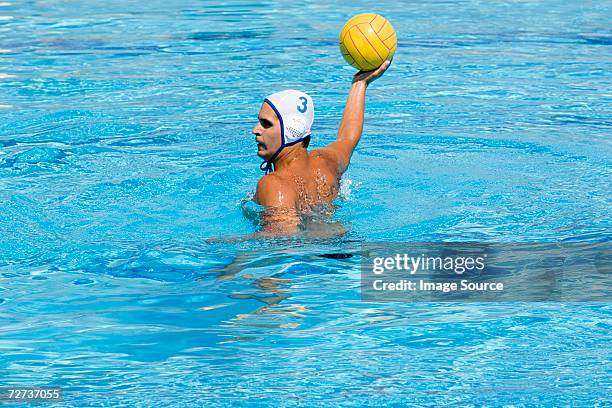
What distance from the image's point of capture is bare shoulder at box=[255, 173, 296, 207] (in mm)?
5090

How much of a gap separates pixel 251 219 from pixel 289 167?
441mm

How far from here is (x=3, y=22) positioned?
43.2ft

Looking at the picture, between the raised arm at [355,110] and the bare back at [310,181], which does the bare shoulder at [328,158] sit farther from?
the raised arm at [355,110]

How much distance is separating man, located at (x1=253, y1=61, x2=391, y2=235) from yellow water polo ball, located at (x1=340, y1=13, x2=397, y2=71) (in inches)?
27.4

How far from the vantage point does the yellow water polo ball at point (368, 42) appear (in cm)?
588

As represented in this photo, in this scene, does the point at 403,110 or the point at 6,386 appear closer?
the point at 6,386

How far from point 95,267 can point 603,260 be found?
2723mm

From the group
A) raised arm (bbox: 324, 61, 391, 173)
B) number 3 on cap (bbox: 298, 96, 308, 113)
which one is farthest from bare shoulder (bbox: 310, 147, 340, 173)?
number 3 on cap (bbox: 298, 96, 308, 113)

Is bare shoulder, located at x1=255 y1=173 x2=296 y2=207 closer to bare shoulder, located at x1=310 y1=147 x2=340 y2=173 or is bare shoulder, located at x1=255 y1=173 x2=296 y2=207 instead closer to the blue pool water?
the blue pool water

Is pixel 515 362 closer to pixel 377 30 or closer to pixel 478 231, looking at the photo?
pixel 478 231

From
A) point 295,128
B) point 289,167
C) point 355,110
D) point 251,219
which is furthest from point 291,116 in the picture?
point 355,110

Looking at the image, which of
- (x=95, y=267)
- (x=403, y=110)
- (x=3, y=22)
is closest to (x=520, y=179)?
(x=403, y=110)

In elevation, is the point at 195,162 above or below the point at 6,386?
above

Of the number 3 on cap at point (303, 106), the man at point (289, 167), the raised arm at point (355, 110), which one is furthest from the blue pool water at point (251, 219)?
the number 3 on cap at point (303, 106)
